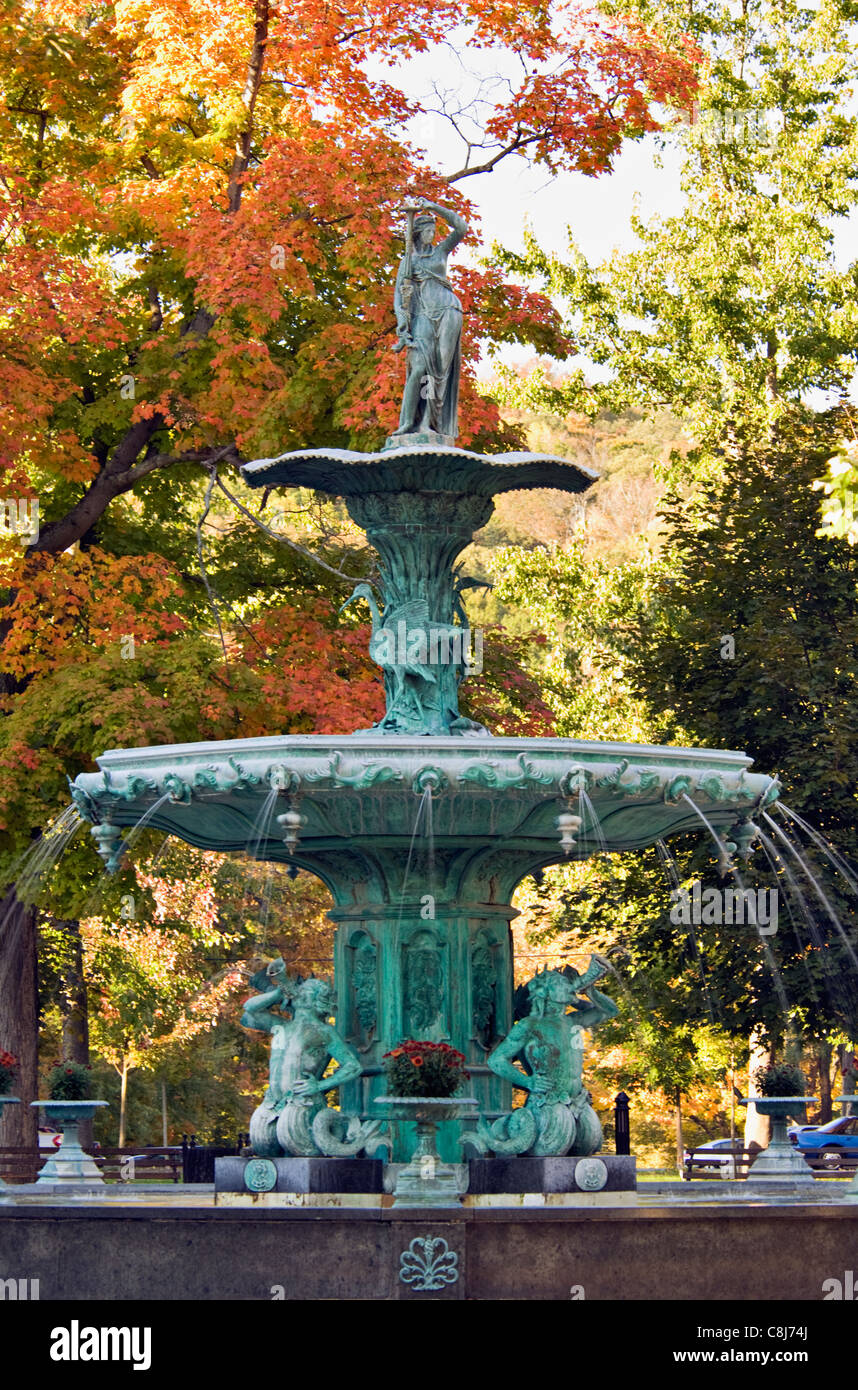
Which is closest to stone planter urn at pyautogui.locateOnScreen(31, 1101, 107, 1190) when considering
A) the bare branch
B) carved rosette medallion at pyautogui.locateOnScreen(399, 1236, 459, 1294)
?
carved rosette medallion at pyautogui.locateOnScreen(399, 1236, 459, 1294)

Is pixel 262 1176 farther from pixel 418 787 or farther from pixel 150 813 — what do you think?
pixel 418 787

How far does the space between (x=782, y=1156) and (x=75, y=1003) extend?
51.4 feet

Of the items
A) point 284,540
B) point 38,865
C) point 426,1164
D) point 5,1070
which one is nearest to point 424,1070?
point 426,1164

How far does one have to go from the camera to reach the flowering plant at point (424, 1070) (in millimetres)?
11594

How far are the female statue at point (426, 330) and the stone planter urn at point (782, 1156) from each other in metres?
5.32

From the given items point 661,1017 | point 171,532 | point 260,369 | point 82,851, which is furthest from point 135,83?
point 661,1017

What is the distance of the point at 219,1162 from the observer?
12.9 meters

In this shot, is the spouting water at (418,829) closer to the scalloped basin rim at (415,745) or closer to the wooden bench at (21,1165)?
the scalloped basin rim at (415,745)

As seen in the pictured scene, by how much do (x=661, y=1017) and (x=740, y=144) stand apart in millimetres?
18578

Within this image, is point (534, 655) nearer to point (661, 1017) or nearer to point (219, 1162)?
point (661, 1017)

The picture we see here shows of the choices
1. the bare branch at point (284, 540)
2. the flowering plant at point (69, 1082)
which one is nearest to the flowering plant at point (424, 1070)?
the flowering plant at point (69, 1082)

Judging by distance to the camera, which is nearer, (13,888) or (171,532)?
(13,888)

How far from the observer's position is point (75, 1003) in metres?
28.5
